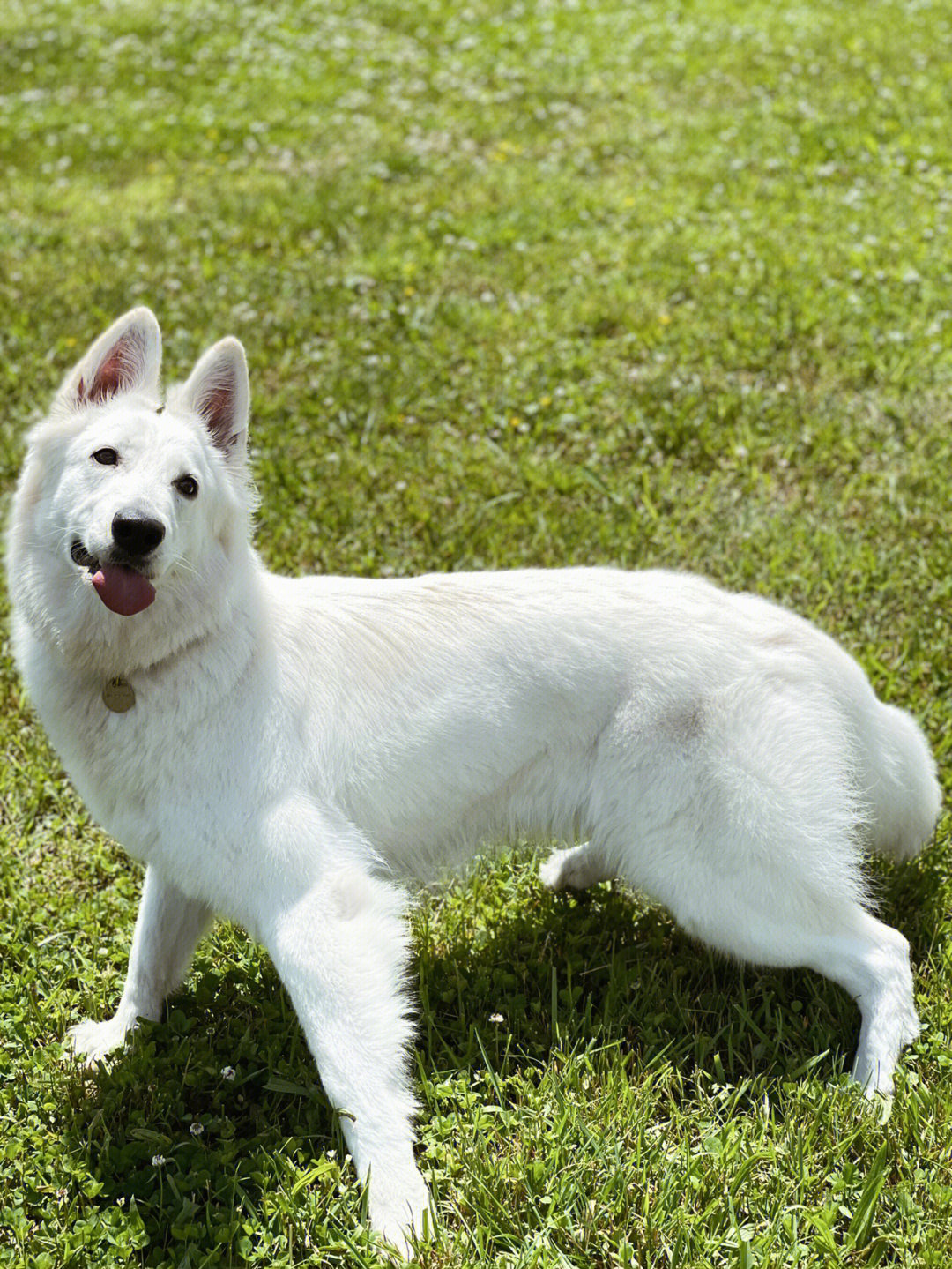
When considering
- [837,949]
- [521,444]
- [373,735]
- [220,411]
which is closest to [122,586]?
[220,411]

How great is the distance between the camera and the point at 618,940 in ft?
11.4

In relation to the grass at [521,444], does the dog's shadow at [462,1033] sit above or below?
below

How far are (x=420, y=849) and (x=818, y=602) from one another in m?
2.29

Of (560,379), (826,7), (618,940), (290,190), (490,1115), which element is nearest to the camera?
(490,1115)

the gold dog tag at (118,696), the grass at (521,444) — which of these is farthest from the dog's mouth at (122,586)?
the grass at (521,444)

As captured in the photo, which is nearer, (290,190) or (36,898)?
(36,898)

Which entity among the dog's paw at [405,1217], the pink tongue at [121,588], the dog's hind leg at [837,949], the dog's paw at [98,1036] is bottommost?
the dog's paw at [98,1036]

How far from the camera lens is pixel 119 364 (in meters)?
2.98

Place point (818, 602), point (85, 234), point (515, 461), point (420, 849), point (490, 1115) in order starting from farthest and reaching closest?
point (85, 234) < point (515, 461) < point (818, 602) < point (420, 849) < point (490, 1115)

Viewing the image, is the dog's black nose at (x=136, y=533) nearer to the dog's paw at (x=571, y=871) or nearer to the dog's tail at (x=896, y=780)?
the dog's paw at (x=571, y=871)

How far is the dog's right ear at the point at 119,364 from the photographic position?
293 cm

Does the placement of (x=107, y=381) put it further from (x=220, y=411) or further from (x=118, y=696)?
(x=118, y=696)

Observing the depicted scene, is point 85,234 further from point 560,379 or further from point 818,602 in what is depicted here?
point 818,602

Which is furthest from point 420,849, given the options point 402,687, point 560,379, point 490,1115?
point 560,379
